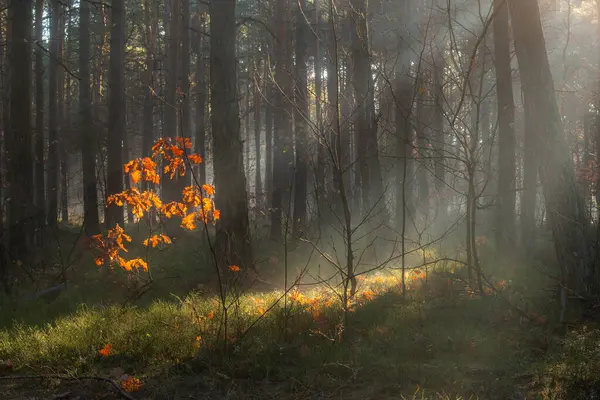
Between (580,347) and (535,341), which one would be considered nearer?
(580,347)

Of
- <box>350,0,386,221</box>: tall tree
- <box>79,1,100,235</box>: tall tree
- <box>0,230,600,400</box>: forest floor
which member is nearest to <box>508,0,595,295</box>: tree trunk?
<box>0,230,600,400</box>: forest floor

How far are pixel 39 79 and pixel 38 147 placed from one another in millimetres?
2502

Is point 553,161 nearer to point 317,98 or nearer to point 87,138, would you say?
point 317,98

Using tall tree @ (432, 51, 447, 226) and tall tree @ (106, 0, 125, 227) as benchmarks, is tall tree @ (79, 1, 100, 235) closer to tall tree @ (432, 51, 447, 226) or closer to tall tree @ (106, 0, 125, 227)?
tall tree @ (106, 0, 125, 227)

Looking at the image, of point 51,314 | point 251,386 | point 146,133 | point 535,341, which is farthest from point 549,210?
point 146,133

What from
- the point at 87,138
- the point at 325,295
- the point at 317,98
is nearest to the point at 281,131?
the point at 87,138

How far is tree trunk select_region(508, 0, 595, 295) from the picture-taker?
5902mm

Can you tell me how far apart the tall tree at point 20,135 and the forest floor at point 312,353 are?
350 centimetres

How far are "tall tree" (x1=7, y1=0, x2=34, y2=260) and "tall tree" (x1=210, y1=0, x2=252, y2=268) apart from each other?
11.5 feet

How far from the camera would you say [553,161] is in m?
6.11

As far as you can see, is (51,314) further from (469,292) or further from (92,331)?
(469,292)

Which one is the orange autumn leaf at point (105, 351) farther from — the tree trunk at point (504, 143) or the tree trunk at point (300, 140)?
the tree trunk at point (300, 140)

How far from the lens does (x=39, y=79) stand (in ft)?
58.5

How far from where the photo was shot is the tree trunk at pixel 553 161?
232 inches
